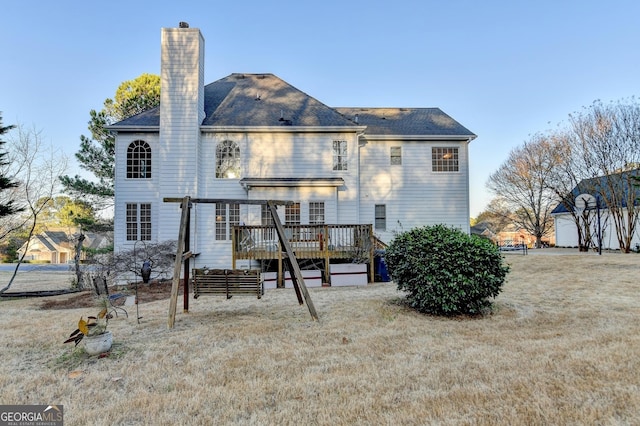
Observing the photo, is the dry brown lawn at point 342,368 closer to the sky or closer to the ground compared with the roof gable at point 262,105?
closer to the ground

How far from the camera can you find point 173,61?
14.2 metres

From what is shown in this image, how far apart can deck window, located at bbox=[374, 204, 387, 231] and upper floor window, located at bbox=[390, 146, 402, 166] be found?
2131 millimetres

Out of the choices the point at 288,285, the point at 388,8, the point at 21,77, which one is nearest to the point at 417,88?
the point at 388,8

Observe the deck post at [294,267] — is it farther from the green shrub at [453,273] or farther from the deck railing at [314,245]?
the deck railing at [314,245]

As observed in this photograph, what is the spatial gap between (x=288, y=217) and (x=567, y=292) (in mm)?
9859

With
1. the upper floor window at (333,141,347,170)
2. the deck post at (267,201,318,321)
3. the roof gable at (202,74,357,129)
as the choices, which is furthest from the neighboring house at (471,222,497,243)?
the deck post at (267,201,318,321)

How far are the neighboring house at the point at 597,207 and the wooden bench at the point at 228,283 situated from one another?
67.8 feet

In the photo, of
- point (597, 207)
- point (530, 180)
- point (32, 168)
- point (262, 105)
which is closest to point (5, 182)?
point (32, 168)

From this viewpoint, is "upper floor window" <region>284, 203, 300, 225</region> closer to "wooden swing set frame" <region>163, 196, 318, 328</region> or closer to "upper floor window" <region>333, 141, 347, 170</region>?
"upper floor window" <region>333, 141, 347, 170</region>

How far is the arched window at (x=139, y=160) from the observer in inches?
583

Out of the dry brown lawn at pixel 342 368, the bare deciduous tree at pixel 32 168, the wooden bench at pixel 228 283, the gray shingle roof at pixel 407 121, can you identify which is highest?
the gray shingle roof at pixel 407 121

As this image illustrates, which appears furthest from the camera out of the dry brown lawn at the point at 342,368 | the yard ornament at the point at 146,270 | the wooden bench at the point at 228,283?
the yard ornament at the point at 146,270

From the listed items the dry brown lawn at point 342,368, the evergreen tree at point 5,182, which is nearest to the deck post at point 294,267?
the dry brown lawn at point 342,368

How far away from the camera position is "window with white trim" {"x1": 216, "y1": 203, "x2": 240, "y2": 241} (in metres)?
14.6
